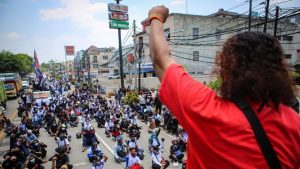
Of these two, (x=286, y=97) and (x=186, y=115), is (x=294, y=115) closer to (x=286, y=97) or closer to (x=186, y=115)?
(x=286, y=97)

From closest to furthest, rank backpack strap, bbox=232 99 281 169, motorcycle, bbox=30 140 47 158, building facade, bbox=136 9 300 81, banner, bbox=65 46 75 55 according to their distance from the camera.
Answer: backpack strap, bbox=232 99 281 169, motorcycle, bbox=30 140 47 158, building facade, bbox=136 9 300 81, banner, bbox=65 46 75 55

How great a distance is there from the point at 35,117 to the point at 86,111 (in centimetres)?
444

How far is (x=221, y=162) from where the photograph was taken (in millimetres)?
978

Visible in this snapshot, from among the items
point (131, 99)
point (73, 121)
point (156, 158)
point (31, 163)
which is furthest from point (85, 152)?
→ point (131, 99)

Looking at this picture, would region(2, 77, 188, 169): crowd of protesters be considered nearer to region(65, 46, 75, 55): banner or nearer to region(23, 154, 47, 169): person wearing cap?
region(23, 154, 47, 169): person wearing cap

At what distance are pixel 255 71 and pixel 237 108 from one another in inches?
6.7

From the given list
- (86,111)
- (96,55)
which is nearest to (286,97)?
(86,111)

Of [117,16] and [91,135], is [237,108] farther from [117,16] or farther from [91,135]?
[117,16]

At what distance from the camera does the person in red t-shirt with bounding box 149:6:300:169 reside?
3.08 ft

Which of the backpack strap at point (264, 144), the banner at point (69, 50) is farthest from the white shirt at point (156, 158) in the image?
the banner at point (69, 50)

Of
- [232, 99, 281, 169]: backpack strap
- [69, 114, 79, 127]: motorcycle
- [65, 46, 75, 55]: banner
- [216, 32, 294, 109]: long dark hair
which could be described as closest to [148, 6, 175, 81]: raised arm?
[216, 32, 294, 109]: long dark hair

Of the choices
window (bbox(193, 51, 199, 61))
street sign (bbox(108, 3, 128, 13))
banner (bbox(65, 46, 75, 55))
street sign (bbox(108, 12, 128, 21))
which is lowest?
window (bbox(193, 51, 199, 61))

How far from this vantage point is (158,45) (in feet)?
3.80

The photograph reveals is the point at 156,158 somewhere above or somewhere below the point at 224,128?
below
